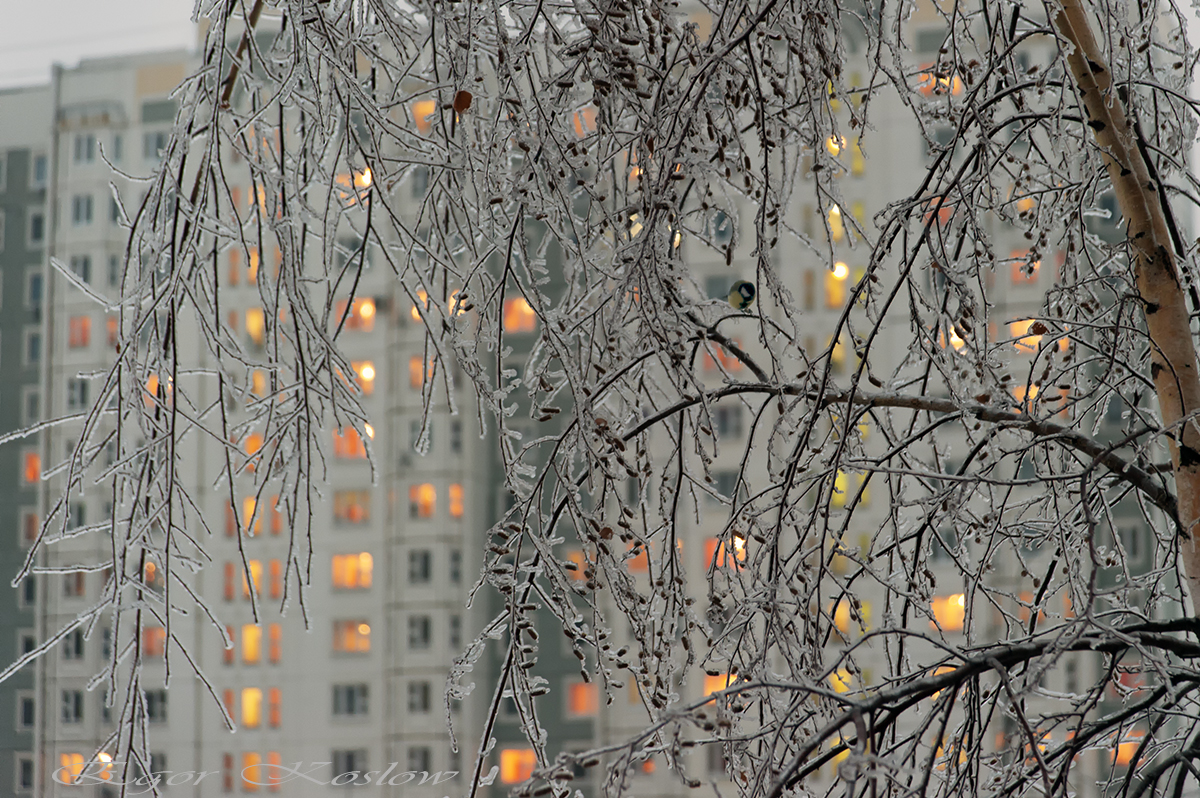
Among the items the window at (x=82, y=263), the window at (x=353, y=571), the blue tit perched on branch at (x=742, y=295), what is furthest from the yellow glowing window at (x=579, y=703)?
the blue tit perched on branch at (x=742, y=295)

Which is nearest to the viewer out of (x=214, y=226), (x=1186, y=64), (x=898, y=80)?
(x=214, y=226)

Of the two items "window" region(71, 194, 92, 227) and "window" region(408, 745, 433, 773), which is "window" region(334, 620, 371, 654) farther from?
"window" region(71, 194, 92, 227)

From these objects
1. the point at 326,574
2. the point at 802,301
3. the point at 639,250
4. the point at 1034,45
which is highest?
the point at 1034,45

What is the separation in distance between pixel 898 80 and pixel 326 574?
1691cm

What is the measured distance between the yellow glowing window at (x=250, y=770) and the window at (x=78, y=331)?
254 inches

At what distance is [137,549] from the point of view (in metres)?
1.11

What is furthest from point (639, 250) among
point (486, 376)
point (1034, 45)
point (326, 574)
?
point (326, 574)

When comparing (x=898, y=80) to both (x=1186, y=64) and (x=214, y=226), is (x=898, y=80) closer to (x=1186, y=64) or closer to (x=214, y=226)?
(x=1186, y=64)

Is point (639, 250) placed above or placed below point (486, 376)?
above

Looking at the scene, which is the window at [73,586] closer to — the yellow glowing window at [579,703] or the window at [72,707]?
the window at [72,707]

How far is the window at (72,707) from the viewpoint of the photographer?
1669 centimetres

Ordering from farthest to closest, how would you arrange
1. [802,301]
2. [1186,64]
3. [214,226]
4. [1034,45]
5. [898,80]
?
1. [802,301]
2. [1034,45]
3. [1186,64]
4. [898,80]
5. [214,226]

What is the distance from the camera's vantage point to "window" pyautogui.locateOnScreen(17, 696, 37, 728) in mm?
16812

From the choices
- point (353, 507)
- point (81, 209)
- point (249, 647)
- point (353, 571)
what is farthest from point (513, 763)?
point (81, 209)
